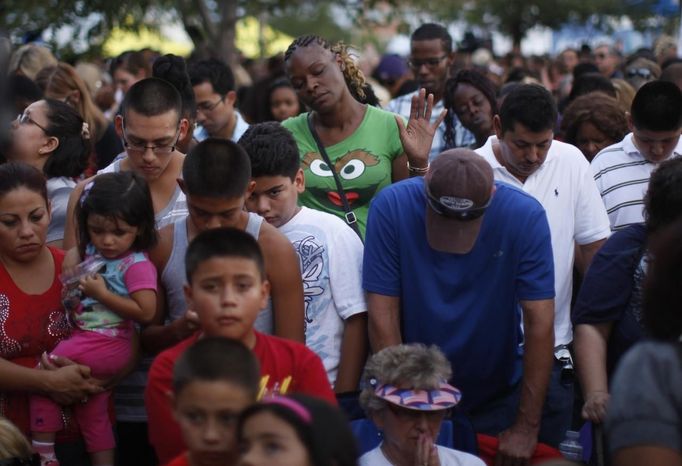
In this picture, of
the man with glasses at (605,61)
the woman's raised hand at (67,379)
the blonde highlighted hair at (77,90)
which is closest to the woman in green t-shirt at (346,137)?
the woman's raised hand at (67,379)

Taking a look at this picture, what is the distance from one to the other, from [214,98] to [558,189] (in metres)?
3.09

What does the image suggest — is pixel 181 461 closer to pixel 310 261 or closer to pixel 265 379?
pixel 265 379

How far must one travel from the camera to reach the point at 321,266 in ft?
A: 17.4

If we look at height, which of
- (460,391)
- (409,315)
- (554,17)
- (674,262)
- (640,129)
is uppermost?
(554,17)

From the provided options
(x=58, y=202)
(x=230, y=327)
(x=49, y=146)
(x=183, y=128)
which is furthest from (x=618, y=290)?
(x=49, y=146)

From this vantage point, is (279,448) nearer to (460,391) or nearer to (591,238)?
(460,391)

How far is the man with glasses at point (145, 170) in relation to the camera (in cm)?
527

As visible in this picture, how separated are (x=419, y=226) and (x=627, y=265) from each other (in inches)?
35.1

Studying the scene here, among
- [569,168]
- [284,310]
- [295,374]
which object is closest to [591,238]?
[569,168]

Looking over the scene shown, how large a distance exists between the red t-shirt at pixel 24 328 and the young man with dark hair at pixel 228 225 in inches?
20.5

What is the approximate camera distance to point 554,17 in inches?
1394

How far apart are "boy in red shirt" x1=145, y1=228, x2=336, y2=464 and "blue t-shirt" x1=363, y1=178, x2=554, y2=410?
1051 mm

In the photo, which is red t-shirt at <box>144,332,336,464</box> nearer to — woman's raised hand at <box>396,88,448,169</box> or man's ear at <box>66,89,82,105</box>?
woman's raised hand at <box>396,88,448,169</box>

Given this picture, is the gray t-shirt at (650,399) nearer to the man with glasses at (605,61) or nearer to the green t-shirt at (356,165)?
the green t-shirt at (356,165)
